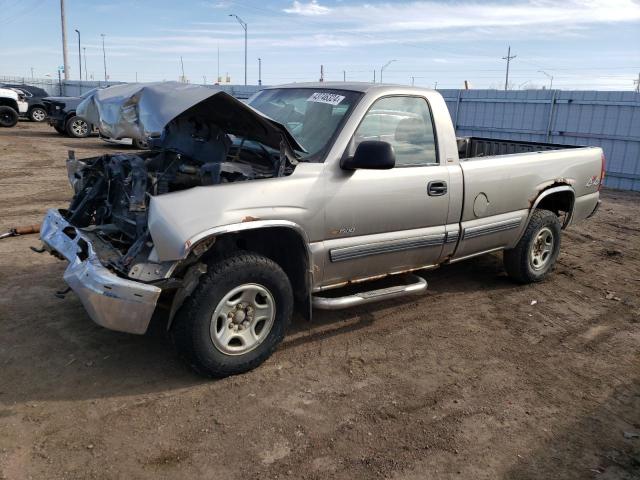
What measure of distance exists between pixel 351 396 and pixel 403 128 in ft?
7.25

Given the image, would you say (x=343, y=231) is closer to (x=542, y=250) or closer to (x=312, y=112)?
(x=312, y=112)

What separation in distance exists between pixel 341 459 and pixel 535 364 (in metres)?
1.95

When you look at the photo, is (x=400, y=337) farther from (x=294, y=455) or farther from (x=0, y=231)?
(x=0, y=231)

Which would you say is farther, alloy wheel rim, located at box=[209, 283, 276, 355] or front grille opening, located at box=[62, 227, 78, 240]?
front grille opening, located at box=[62, 227, 78, 240]

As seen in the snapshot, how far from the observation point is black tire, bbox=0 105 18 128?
21.9m

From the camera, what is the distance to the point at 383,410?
3447mm

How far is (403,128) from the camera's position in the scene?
450cm

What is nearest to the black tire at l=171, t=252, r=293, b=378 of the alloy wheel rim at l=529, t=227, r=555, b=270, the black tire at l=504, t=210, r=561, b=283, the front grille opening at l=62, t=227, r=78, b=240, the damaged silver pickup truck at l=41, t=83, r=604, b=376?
the damaged silver pickup truck at l=41, t=83, r=604, b=376

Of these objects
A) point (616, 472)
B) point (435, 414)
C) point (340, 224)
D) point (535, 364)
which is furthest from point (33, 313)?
point (616, 472)

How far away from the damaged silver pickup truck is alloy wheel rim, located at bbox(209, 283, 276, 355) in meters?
0.01

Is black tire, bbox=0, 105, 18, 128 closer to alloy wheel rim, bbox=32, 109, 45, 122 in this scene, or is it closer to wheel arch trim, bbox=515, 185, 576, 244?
alloy wheel rim, bbox=32, 109, 45, 122

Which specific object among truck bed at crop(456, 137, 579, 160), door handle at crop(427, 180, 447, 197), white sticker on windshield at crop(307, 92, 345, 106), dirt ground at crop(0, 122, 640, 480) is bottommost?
dirt ground at crop(0, 122, 640, 480)

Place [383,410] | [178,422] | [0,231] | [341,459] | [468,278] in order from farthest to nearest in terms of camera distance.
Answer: [0,231]
[468,278]
[383,410]
[178,422]
[341,459]

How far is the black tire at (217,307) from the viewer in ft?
11.3
